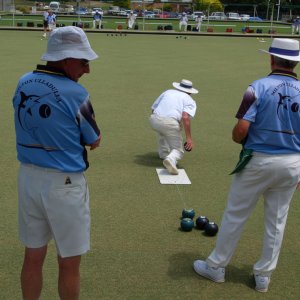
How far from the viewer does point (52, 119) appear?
306 centimetres

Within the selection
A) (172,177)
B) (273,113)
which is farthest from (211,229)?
(172,177)

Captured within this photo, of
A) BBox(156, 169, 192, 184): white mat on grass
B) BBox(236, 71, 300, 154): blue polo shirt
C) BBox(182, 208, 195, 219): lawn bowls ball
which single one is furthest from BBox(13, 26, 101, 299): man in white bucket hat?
BBox(156, 169, 192, 184): white mat on grass

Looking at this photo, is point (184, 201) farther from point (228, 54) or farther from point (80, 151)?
point (228, 54)

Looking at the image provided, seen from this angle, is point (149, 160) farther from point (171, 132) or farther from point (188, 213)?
point (188, 213)

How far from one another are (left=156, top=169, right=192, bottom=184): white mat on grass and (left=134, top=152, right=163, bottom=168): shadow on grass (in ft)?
1.09

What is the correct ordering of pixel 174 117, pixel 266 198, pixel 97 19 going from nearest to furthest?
pixel 266 198, pixel 174 117, pixel 97 19

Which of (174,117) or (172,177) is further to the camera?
(174,117)

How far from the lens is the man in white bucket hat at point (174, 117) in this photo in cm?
703

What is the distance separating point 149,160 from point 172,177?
0.91 m

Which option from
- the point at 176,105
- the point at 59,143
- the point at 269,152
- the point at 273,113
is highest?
the point at 273,113

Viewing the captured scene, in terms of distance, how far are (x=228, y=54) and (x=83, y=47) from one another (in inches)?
873

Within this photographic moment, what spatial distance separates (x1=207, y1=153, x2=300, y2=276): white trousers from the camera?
12.8ft

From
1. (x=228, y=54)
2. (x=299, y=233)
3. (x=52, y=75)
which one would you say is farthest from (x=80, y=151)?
(x=228, y=54)

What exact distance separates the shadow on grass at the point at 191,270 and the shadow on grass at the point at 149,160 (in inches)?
113
